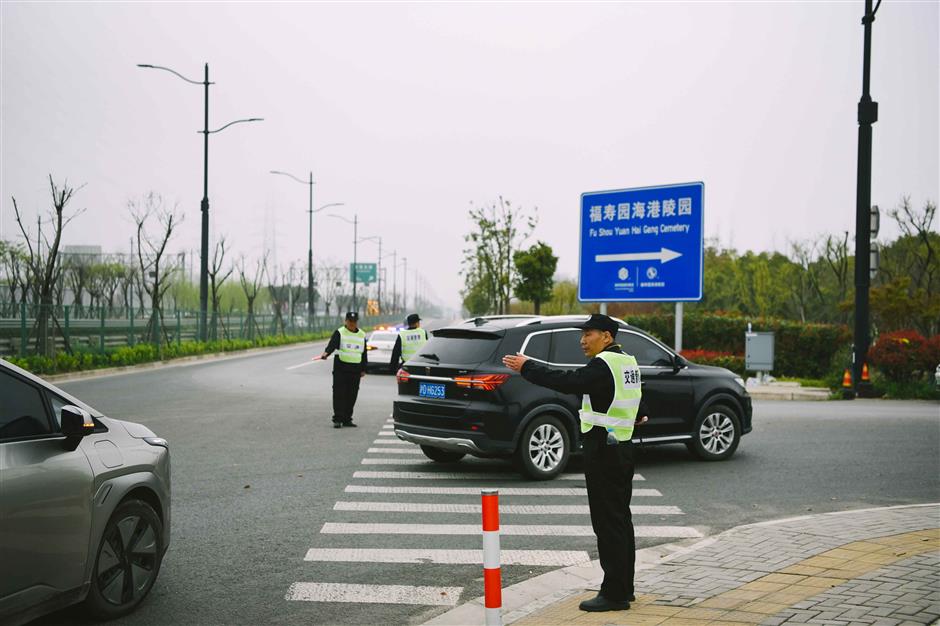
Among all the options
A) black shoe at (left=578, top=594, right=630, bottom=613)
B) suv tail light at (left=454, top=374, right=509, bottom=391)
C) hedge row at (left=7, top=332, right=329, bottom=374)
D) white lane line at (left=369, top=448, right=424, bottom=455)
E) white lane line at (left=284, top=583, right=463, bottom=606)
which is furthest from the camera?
hedge row at (left=7, top=332, right=329, bottom=374)

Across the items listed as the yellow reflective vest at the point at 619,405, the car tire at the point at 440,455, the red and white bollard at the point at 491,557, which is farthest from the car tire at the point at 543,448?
the red and white bollard at the point at 491,557

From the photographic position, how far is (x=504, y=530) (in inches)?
331

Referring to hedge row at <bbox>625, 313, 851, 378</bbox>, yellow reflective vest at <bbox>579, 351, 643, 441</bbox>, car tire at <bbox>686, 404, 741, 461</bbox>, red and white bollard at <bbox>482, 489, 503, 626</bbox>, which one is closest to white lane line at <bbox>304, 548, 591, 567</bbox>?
yellow reflective vest at <bbox>579, 351, 643, 441</bbox>

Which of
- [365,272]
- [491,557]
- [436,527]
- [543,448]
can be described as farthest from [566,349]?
[365,272]

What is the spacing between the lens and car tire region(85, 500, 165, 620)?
549cm

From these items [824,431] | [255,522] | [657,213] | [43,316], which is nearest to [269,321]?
[43,316]

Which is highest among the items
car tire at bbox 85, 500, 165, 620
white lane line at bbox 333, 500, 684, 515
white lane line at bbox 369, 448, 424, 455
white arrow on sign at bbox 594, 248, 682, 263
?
white arrow on sign at bbox 594, 248, 682, 263

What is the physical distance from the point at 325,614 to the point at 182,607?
3.01 feet

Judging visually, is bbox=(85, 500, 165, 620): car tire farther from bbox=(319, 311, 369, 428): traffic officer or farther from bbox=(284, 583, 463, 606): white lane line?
bbox=(319, 311, 369, 428): traffic officer

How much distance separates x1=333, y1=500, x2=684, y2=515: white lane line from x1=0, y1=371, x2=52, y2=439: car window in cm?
440

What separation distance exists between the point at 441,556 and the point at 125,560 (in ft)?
8.35

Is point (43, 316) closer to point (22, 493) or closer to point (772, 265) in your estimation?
point (22, 493)

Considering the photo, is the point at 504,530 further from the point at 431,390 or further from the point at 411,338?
the point at 411,338

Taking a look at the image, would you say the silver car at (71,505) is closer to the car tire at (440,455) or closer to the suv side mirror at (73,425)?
the suv side mirror at (73,425)
